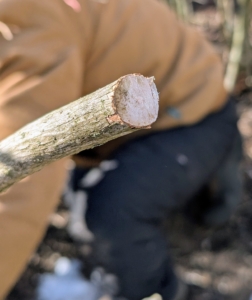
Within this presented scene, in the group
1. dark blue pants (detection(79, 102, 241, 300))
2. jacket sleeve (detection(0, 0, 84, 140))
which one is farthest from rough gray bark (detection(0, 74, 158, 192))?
dark blue pants (detection(79, 102, 241, 300))

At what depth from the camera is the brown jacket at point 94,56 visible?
95cm

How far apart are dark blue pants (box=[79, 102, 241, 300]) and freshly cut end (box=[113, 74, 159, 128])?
82 centimetres

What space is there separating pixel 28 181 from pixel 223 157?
2.61ft

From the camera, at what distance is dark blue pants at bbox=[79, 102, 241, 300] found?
126cm

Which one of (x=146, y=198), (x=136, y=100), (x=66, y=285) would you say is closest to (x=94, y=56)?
(x=146, y=198)

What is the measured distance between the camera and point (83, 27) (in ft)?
3.65

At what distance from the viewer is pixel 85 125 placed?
42cm

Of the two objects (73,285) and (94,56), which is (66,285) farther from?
(94,56)

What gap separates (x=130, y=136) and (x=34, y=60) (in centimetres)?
51

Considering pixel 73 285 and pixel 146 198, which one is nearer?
pixel 146 198

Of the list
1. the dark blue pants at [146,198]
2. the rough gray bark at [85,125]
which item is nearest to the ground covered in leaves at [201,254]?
the dark blue pants at [146,198]

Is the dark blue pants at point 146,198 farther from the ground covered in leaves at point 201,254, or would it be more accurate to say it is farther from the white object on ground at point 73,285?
the ground covered in leaves at point 201,254

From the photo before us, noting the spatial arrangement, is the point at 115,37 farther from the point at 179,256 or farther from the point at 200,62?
the point at 179,256

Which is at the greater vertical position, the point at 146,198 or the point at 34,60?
the point at 34,60
